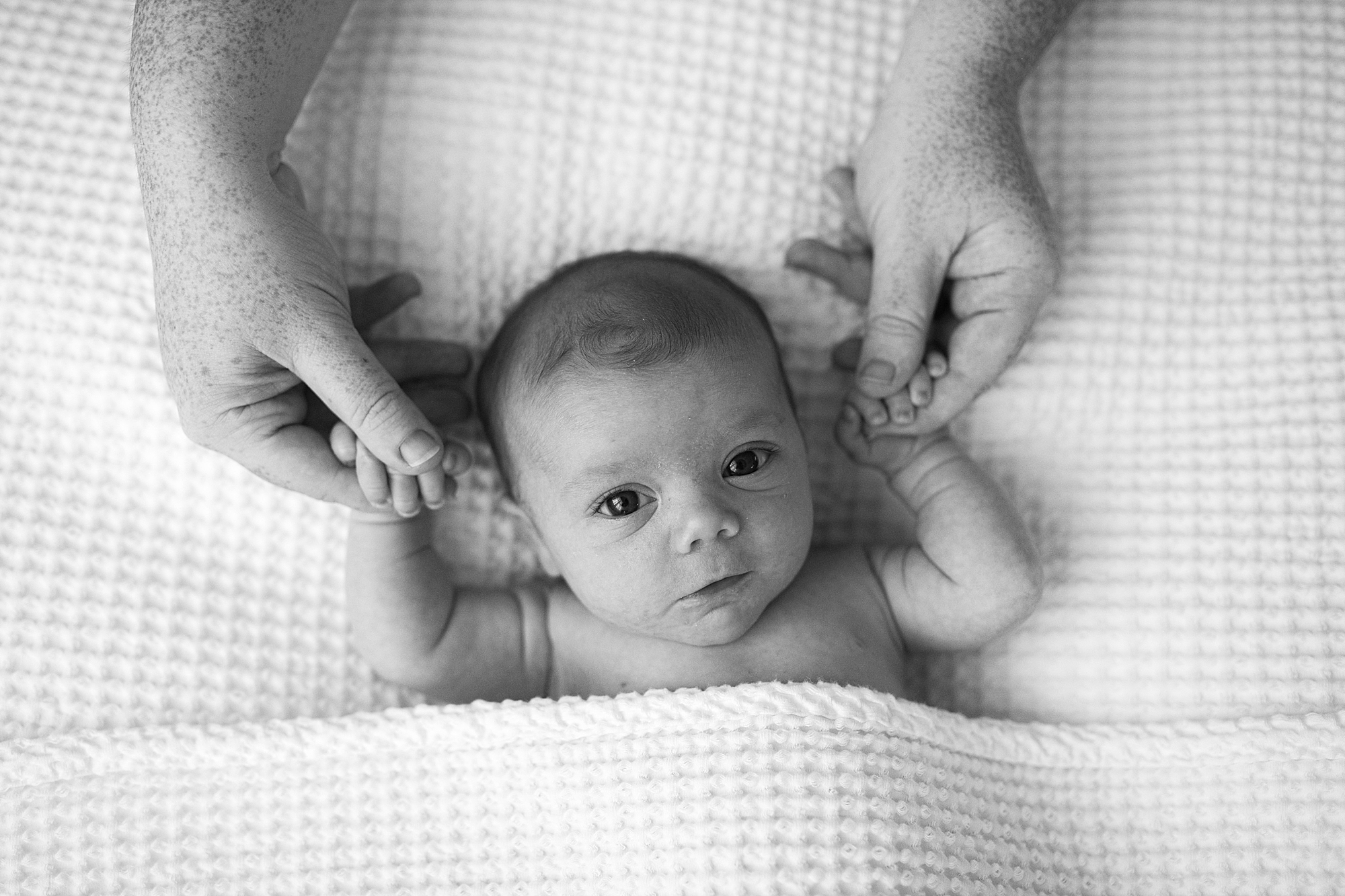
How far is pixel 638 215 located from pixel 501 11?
31 cm

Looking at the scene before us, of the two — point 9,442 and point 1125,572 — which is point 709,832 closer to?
point 1125,572

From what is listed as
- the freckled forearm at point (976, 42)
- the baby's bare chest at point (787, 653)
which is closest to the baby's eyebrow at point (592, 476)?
the baby's bare chest at point (787, 653)

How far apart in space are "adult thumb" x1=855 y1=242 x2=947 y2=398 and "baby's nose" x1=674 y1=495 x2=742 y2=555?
0.24 metres

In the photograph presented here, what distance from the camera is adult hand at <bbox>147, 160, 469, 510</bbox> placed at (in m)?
1.04

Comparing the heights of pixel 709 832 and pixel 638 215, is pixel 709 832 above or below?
below

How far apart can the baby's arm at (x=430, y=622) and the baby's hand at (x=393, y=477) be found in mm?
42

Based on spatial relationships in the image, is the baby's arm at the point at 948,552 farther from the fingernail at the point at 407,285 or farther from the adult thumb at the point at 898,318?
the fingernail at the point at 407,285

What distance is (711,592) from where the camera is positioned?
44.5 inches

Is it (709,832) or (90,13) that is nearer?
(709,832)

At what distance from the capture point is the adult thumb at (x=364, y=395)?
1036 millimetres

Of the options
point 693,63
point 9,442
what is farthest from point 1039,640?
point 9,442

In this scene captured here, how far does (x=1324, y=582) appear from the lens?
1215 mm

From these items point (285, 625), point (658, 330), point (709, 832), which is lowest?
point (285, 625)

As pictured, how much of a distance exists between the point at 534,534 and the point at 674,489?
234mm
